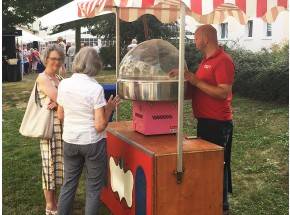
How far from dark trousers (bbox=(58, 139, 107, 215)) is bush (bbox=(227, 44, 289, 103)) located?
7.23m

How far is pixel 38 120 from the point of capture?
146 inches

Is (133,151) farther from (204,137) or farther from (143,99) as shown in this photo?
(204,137)

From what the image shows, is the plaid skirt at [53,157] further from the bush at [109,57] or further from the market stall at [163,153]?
the bush at [109,57]

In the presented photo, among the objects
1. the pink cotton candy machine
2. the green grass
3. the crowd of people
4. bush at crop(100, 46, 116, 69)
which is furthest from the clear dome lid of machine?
bush at crop(100, 46, 116, 69)

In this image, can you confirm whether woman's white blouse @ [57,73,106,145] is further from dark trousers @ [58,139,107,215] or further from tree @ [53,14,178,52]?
tree @ [53,14,178,52]

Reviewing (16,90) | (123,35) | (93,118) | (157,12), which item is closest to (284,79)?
(157,12)

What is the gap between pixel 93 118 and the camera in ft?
10.4

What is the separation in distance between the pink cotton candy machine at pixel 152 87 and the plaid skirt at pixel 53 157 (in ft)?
2.07

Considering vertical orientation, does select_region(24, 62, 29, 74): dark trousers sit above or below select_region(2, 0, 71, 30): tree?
below

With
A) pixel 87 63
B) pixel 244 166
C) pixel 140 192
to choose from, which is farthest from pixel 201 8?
pixel 244 166

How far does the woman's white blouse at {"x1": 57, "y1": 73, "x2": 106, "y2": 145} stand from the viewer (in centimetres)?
309

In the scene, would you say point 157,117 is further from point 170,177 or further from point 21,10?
point 21,10

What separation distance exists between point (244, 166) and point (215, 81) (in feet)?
8.38

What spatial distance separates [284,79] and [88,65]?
760cm
